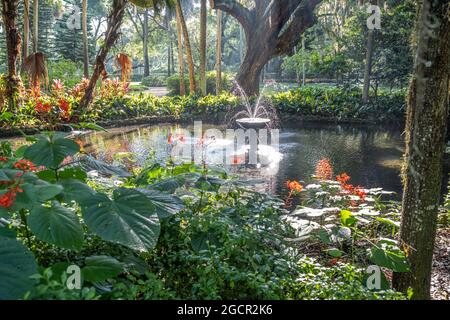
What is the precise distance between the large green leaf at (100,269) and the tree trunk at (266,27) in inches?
595

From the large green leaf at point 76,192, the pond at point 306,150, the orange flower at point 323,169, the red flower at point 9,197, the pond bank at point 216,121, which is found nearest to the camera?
the red flower at point 9,197

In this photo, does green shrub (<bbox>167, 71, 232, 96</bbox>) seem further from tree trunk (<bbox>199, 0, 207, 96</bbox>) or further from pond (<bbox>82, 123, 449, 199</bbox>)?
pond (<bbox>82, 123, 449, 199</bbox>)

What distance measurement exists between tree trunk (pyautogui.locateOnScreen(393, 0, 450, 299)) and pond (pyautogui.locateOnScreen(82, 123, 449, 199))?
10.3 ft

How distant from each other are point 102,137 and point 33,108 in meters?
2.05

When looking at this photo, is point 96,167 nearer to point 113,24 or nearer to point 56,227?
point 56,227

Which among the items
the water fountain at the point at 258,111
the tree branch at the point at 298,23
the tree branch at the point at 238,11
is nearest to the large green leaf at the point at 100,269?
the water fountain at the point at 258,111

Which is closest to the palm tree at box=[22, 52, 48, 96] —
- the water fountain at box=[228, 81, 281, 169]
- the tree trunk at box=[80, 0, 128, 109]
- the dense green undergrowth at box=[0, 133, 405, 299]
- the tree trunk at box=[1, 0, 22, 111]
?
the tree trunk at box=[1, 0, 22, 111]

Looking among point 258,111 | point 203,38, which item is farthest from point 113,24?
point 258,111

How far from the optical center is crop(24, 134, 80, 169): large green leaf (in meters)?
2.28

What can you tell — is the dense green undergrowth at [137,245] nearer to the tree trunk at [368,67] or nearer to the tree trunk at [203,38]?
the tree trunk at [368,67]

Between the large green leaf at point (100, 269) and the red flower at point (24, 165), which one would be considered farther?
the red flower at point (24, 165)

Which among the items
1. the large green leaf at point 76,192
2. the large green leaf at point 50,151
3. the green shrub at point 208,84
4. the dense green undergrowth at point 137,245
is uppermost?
Answer: the green shrub at point 208,84

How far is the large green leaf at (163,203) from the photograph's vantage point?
7.51 ft

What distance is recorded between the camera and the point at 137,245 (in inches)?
74.0
